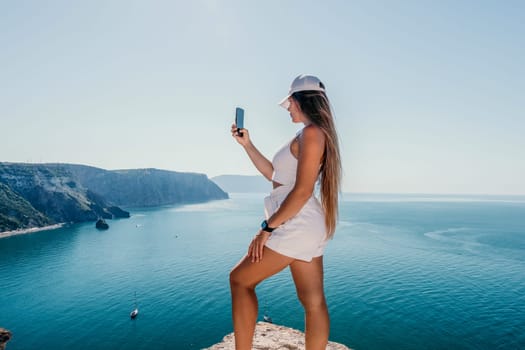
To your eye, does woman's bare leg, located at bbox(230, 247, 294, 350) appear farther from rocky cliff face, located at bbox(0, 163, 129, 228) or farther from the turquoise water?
rocky cliff face, located at bbox(0, 163, 129, 228)

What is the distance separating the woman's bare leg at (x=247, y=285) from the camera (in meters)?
2.19

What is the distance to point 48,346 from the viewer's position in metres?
28.8

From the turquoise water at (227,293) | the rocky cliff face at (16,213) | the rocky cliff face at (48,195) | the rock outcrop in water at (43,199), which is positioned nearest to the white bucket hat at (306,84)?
the turquoise water at (227,293)

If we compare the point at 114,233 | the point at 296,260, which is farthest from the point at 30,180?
the point at 296,260

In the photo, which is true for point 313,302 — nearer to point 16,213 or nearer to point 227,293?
point 227,293

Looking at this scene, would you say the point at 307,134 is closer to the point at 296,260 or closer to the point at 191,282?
the point at 296,260

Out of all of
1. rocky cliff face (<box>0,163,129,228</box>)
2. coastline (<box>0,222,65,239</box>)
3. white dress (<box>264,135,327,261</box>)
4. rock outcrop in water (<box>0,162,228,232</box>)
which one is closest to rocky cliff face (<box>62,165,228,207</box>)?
rock outcrop in water (<box>0,162,228,232</box>)

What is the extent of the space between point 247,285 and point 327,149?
1.28 metres

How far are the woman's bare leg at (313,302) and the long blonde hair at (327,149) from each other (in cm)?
39

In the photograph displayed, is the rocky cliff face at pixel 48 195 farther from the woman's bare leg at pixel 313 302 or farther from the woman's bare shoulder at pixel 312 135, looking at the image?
the woman's bare shoulder at pixel 312 135

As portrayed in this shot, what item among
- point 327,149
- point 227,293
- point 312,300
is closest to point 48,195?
point 227,293

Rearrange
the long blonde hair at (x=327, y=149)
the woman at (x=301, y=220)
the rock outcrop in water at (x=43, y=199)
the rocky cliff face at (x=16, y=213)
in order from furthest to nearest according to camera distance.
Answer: the rock outcrop in water at (x=43, y=199) → the rocky cliff face at (x=16, y=213) → the long blonde hair at (x=327, y=149) → the woman at (x=301, y=220)

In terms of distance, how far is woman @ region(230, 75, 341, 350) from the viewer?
7.13 ft

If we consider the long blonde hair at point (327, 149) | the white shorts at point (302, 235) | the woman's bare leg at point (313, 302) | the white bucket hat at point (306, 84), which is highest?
the white bucket hat at point (306, 84)
